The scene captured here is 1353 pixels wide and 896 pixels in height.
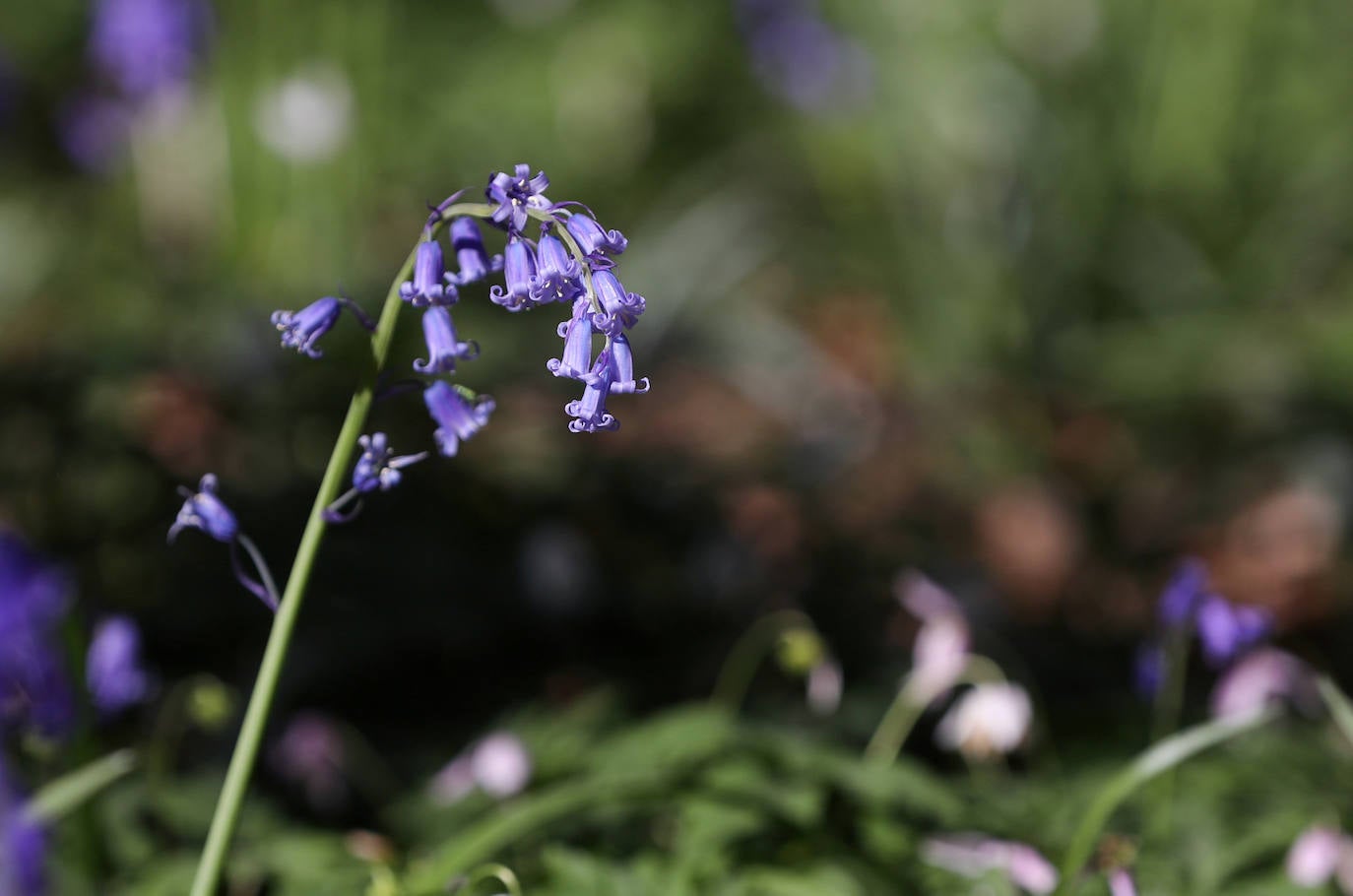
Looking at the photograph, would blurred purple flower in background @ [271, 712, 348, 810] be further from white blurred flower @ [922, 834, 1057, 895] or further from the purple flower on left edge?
the purple flower on left edge

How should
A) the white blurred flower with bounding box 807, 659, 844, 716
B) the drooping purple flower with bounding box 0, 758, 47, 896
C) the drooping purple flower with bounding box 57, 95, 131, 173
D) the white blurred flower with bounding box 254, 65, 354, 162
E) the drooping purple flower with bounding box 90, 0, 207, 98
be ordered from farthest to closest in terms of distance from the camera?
the drooping purple flower with bounding box 57, 95, 131, 173 → the white blurred flower with bounding box 254, 65, 354, 162 → the drooping purple flower with bounding box 90, 0, 207, 98 → the white blurred flower with bounding box 807, 659, 844, 716 → the drooping purple flower with bounding box 0, 758, 47, 896

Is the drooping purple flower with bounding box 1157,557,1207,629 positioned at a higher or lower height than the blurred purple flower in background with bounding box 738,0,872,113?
lower

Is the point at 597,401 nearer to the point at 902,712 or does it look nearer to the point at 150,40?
the point at 902,712

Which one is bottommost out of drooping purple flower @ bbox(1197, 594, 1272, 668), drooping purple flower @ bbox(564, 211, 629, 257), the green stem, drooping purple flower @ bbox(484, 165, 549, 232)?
the green stem

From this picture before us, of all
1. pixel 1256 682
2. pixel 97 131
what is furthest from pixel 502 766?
pixel 97 131

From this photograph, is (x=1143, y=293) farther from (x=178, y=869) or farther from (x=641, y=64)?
(x=178, y=869)

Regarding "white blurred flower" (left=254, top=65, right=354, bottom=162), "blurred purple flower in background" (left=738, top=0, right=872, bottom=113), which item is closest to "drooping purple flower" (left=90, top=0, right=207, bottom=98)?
"white blurred flower" (left=254, top=65, right=354, bottom=162)

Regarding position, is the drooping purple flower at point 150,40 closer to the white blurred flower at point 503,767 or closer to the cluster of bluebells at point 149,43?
the cluster of bluebells at point 149,43
